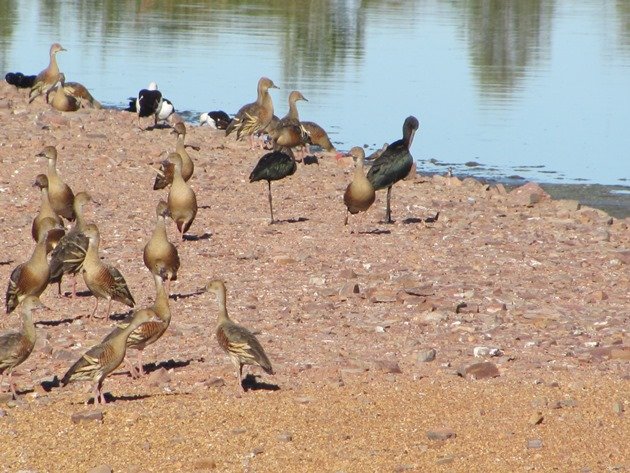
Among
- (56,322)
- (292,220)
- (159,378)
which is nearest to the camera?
(159,378)

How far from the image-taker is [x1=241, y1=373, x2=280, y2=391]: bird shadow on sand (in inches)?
349

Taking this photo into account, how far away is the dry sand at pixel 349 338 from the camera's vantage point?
776 cm

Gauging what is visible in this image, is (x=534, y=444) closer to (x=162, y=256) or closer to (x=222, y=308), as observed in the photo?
(x=222, y=308)

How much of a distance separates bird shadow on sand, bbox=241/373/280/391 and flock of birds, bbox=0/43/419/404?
0.13 metres

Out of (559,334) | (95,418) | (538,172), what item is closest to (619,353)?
(559,334)

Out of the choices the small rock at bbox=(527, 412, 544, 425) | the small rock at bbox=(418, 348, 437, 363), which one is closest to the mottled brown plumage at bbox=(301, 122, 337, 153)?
the small rock at bbox=(418, 348, 437, 363)

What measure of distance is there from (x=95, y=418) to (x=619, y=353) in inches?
155

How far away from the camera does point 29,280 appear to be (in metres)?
10.5

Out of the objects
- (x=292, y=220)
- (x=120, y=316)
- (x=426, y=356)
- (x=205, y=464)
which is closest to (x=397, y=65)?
(x=292, y=220)

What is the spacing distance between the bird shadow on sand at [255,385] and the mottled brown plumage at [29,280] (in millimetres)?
2260

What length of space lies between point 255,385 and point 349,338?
1.39 m

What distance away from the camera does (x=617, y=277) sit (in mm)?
12703

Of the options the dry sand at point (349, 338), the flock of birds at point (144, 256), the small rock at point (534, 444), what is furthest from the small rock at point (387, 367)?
the small rock at point (534, 444)

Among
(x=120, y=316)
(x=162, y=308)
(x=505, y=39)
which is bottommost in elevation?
(x=120, y=316)
